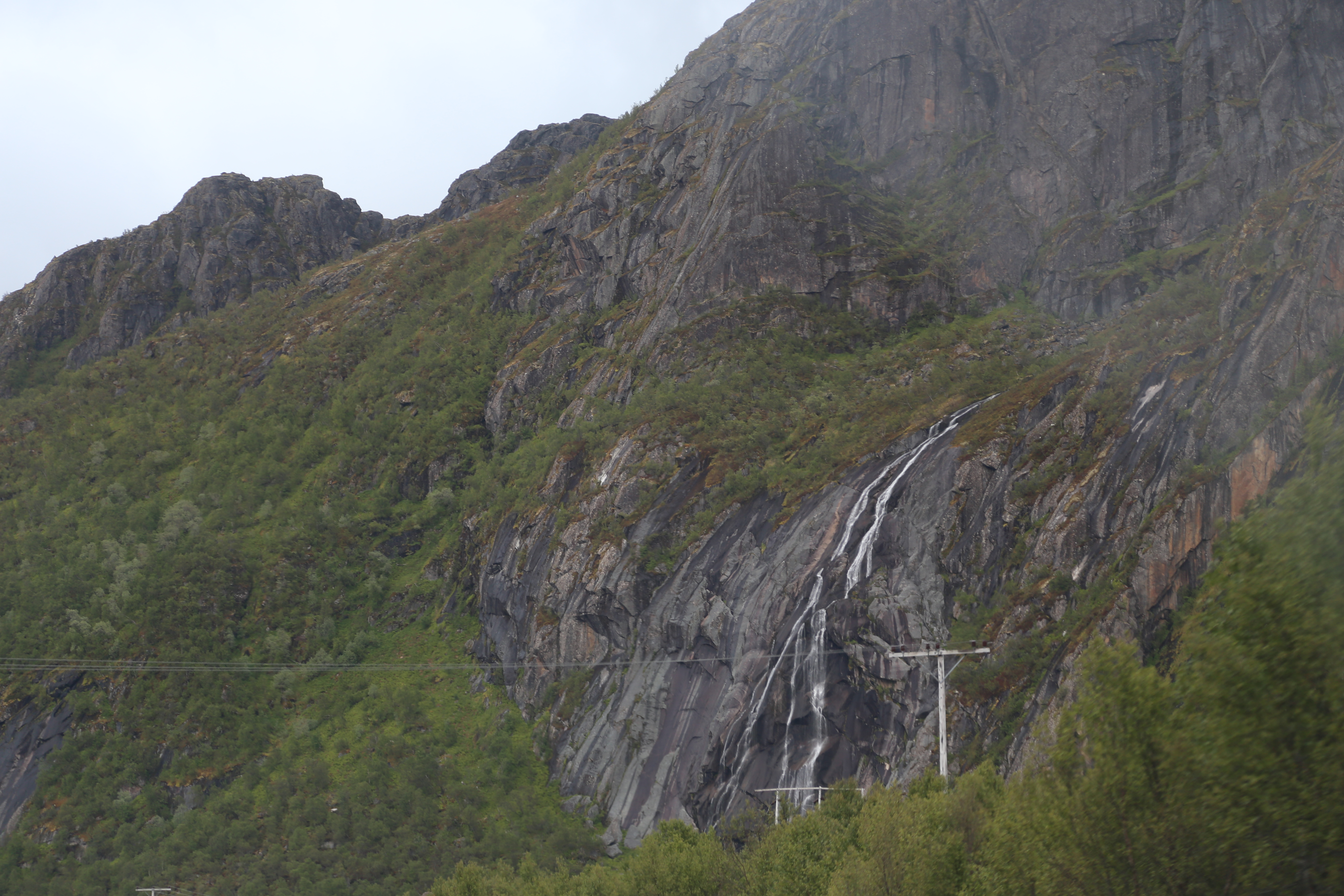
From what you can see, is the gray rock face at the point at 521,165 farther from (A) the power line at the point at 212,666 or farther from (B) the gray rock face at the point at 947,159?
(A) the power line at the point at 212,666

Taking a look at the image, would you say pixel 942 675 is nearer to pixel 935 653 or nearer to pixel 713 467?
pixel 935 653

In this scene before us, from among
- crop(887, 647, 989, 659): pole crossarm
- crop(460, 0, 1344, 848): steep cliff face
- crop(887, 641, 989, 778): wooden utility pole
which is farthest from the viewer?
crop(887, 647, 989, 659): pole crossarm

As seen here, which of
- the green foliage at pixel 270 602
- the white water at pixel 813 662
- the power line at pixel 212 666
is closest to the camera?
the white water at pixel 813 662

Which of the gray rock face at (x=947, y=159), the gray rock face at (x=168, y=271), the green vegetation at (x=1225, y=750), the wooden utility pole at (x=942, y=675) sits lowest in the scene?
the wooden utility pole at (x=942, y=675)

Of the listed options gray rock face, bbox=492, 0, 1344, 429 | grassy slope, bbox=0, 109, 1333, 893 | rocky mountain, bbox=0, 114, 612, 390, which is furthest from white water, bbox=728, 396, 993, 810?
rocky mountain, bbox=0, 114, 612, 390

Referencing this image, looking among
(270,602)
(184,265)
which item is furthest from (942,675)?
(184,265)

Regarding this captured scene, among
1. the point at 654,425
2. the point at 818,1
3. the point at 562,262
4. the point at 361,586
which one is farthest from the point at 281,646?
the point at 818,1

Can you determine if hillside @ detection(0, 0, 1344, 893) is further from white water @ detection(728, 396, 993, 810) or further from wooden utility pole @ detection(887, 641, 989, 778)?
wooden utility pole @ detection(887, 641, 989, 778)

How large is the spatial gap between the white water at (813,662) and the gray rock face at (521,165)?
432 feet

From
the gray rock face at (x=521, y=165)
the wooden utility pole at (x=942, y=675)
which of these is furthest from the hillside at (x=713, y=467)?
the gray rock face at (x=521, y=165)

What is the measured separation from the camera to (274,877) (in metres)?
49.8

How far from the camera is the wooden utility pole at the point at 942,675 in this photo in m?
35.8

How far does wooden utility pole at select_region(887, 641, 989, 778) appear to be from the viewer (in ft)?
117

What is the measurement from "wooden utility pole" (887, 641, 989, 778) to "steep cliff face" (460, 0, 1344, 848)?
661 mm
